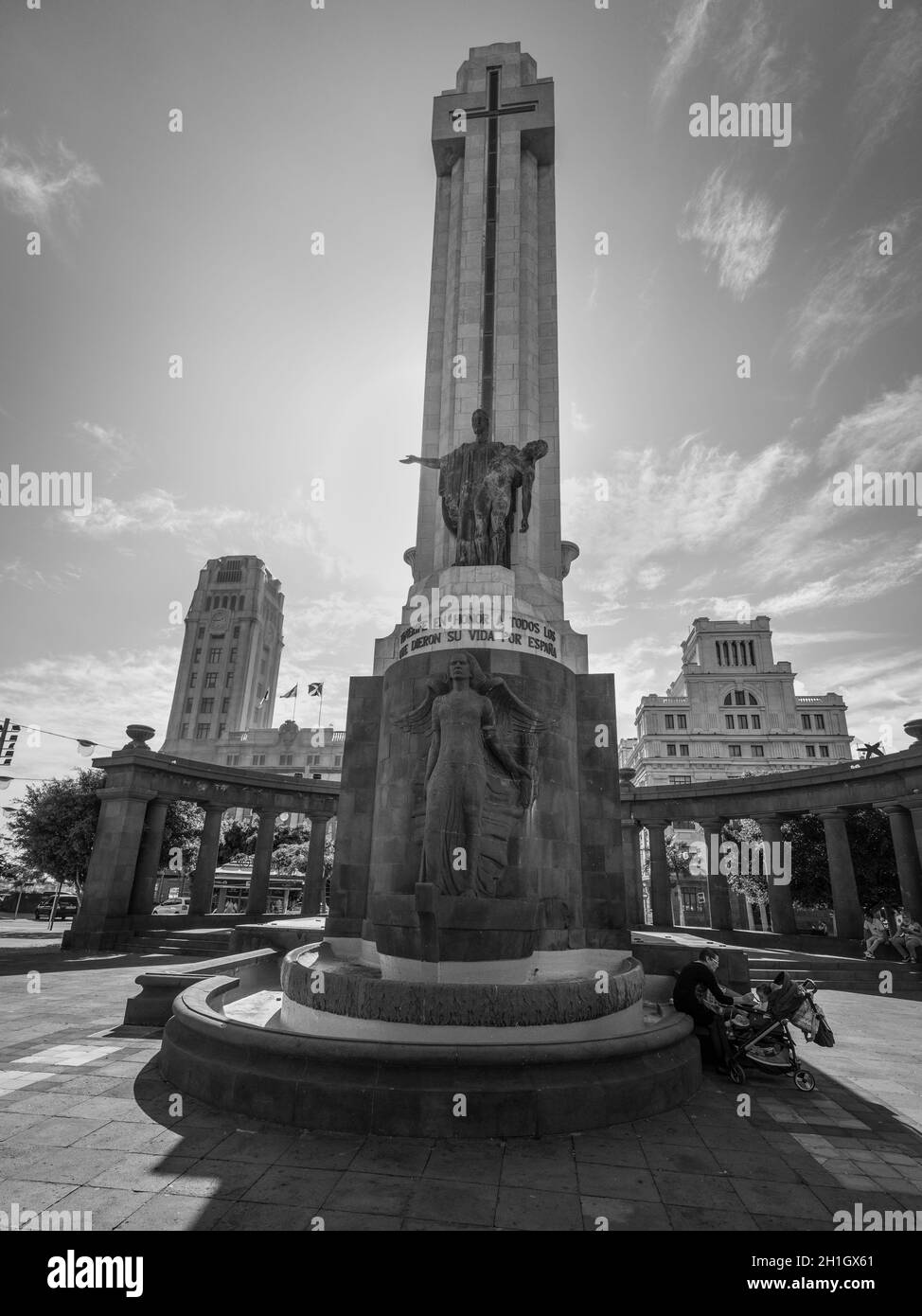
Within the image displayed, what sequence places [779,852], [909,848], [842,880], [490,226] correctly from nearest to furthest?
[490,226] → [909,848] → [842,880] → [779,852]

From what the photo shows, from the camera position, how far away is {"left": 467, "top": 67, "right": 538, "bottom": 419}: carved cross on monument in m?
22.8

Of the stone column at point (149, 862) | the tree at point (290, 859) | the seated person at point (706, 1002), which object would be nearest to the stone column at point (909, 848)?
the seated person at point (706, 1002)

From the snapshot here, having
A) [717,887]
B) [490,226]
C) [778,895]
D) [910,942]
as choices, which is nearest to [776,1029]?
[910,942]

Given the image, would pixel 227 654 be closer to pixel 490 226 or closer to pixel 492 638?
pixel 490 226

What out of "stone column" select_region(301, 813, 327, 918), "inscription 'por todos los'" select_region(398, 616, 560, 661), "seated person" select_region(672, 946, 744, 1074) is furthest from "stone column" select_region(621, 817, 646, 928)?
"seated person" select_region(672, 946, 744, 1074)

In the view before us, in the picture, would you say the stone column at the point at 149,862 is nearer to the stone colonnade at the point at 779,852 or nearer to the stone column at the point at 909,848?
the stone colonnade at the point at 779,852

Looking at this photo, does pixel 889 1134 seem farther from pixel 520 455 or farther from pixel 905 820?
pixel 905 820

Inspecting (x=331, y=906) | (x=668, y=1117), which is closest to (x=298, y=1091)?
(x=668, y=1117)

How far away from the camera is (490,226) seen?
2467cm

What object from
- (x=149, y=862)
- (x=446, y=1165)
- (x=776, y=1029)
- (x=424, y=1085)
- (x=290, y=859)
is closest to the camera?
(x=446, y=1165)

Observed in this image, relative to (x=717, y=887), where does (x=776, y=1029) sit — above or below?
below

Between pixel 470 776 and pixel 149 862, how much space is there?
2510 centimetres

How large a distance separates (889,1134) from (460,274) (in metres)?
26.6

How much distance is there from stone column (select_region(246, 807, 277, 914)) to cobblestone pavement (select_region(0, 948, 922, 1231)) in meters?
25.8
